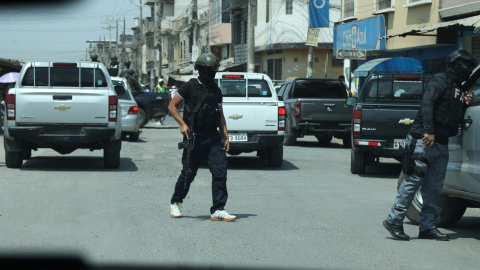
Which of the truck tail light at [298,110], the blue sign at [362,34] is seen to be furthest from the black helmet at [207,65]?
the blue sign at [362,34]

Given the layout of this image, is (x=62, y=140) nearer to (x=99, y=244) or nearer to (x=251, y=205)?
(x=251, y=205)

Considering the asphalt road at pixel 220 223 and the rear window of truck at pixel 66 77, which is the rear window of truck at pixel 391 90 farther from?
the rear window of truck at pixel 66 77

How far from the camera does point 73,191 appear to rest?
898 centimetres

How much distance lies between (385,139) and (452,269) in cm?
611

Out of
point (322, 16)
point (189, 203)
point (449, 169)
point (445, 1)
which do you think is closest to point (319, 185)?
point (189, 203)

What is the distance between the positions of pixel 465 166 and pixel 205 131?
274cm

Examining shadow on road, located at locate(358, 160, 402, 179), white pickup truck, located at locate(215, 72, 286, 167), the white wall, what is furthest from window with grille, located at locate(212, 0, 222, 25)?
white pickup truck, located at locate(215, 72, 286, 167)

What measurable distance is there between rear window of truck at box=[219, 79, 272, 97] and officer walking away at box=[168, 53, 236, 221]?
5832 mm

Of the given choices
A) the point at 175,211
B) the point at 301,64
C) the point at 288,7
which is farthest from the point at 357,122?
the point at 301,64

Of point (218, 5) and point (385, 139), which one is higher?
point (218, 5)

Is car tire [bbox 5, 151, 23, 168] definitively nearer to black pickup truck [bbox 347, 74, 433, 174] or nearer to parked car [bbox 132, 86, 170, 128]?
black pickup truck [bbox 347, 74, 433, 174]

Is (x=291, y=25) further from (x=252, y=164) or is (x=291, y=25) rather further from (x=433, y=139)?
(x=433, y=139)

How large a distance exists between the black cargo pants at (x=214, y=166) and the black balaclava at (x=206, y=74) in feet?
2.02

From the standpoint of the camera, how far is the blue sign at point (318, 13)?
29.0 metres
